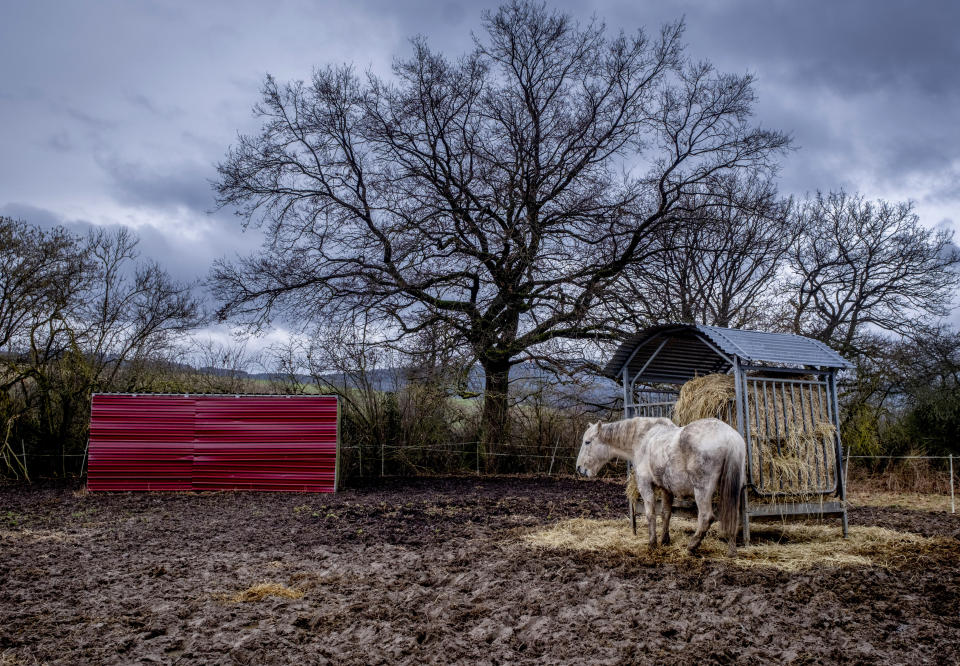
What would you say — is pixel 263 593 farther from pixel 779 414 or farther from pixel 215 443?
pixel 215 443

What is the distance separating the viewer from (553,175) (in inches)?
638

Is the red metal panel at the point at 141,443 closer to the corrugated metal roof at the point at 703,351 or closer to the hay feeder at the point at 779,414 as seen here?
the corrugated metal roof at the point at 703,351

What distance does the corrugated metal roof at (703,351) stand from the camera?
7133 millimetres

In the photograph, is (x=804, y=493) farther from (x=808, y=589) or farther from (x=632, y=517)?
(x=808, y=589)

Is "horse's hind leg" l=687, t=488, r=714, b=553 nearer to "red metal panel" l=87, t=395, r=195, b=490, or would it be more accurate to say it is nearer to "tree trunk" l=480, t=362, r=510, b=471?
"red metal panel" l=87, t=395, r=195, b=490

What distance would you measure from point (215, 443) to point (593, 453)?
7963mm

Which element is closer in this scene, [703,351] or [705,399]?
[705,399]

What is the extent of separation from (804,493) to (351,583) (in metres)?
4.83

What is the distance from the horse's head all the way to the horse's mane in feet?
0.46

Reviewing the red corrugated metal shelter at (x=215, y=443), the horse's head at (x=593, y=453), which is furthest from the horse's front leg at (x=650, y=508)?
the red corrugated metal shelter at (x=215, y=443)

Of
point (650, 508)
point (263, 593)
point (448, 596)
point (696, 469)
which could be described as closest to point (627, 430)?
point (650, 508)

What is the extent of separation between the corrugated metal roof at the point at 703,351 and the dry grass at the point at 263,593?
15.7ft

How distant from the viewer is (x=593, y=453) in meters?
7.90

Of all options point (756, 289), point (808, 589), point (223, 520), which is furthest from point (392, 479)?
point (756, 289)
